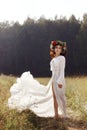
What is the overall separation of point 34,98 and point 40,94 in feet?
0.56

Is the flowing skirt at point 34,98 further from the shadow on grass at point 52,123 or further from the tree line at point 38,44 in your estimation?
the tree line at point 38,44

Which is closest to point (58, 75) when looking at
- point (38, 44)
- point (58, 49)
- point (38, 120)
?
point (58, 49)

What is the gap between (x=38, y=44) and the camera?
140 ft

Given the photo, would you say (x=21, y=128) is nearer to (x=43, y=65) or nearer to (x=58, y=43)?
(x=58, y=43)

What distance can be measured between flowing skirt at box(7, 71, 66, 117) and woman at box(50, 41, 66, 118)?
46mm

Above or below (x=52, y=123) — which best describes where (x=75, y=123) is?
below

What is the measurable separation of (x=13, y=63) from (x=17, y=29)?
14.9 feet

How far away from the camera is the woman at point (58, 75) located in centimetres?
910

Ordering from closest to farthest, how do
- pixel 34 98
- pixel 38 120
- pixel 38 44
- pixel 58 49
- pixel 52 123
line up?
pixel 52 123, pixel 38 120, pixel 58 49, pixel 34 98, pixel 38 44

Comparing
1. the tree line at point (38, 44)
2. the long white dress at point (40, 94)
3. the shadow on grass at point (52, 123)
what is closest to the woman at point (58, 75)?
the long white dress at point (40, 94)

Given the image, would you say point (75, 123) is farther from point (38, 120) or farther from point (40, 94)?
point (40, 94)

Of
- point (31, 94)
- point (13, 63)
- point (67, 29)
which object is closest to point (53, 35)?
point (67, 29)

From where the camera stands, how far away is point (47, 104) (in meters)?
9.83

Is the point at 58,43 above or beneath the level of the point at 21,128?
above
